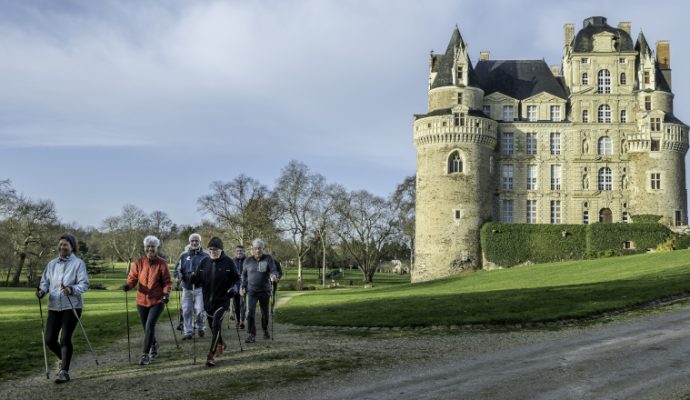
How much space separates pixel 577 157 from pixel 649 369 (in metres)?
48.5

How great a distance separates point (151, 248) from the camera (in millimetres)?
11820

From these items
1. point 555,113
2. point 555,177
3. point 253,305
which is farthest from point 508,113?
point 253,305

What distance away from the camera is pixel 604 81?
185 feet

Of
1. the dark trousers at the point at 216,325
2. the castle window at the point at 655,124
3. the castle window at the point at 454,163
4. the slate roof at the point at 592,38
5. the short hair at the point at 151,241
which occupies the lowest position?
the dark trousers at the point at 216,325

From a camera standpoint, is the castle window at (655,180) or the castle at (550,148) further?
the castle at (550,148)

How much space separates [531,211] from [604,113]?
1037cm

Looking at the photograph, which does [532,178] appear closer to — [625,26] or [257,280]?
[625,26]

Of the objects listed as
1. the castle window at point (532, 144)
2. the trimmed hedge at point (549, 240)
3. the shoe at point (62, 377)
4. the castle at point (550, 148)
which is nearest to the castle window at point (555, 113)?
the castle at point (550, 148)

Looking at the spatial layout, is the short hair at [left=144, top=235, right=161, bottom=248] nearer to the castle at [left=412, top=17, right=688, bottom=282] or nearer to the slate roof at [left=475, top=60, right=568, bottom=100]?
the castle at [left=412, top=17, right=688, bottom=282]

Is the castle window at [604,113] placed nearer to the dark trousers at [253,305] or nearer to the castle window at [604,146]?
the castle window at [604,146]

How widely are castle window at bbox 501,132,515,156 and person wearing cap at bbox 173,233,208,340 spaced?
4543 cm

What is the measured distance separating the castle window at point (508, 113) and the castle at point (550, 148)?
0.29 feet

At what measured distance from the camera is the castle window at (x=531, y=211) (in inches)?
2222

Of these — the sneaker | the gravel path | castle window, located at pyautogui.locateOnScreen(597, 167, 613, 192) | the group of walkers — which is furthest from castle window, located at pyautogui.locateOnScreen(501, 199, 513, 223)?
the sneaker
